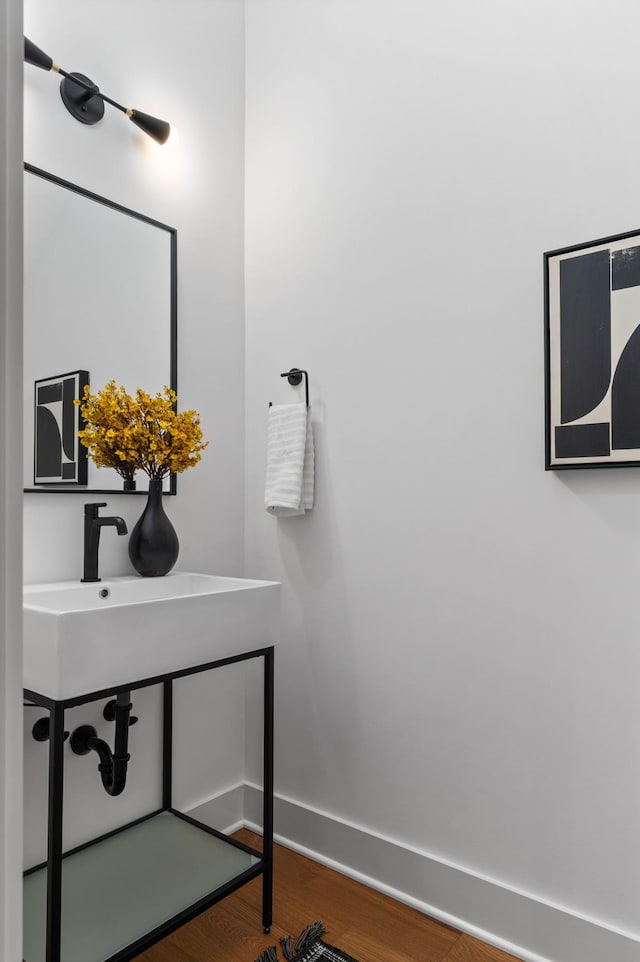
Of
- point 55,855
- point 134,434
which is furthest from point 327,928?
point 134,434

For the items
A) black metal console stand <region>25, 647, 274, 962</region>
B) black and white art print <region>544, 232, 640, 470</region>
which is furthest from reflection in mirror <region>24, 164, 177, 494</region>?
black and white art print <region>544, 232, 640, 470</region>

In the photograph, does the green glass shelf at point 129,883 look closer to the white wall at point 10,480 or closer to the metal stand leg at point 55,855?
the metal stand leg at point 55,855

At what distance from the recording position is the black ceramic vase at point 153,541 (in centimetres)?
164

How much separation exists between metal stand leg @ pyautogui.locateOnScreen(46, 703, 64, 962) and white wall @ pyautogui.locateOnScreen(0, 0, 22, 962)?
0.76m

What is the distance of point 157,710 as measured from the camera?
179 centimetres

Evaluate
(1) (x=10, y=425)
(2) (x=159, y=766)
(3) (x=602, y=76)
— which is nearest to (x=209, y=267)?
(3) (x=602, y=76)

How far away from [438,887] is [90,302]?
1.78 m

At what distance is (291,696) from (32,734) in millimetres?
755

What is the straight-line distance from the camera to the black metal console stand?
1125 mm

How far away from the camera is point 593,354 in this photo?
1335mm

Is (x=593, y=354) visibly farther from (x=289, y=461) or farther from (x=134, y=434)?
(x=134, y=434)

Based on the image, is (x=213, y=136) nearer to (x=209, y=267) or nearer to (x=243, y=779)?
(x=209, y=267)

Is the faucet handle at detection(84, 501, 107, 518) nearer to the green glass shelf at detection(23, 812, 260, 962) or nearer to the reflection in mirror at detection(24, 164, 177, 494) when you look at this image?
the reflection in mirror at detection(24, 164, 177, 494)

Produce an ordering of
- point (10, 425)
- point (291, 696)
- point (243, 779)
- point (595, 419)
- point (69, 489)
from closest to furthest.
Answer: point (10, 425) → point (595, 419) → point (69, 489) → point (291, 696) → point (243, 779)
